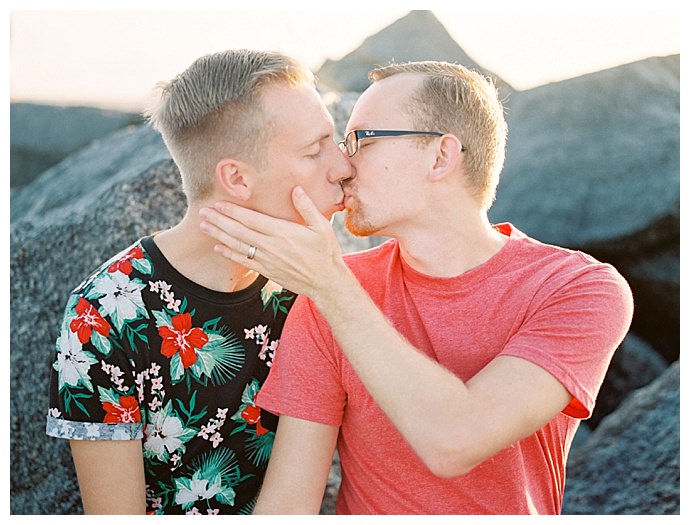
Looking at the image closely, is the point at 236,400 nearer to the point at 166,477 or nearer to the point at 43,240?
the point at 166,477

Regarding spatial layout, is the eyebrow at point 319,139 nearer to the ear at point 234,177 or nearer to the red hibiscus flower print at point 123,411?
the ear at point 234,177

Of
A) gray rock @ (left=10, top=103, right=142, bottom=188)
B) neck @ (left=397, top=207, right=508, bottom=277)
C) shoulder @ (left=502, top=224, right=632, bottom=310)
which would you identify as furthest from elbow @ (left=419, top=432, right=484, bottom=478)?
gray rock @ (left=10, top=103, right=142, bottom=188)

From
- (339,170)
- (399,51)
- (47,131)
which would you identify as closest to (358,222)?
(339,170)

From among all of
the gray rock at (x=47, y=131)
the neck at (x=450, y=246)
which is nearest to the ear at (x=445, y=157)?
the neck at (x=450, y=246)

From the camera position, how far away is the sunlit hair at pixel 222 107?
113 inches

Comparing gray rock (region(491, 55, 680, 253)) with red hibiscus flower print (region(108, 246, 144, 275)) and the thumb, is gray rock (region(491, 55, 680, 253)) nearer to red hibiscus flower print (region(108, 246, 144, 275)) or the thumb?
the thumb

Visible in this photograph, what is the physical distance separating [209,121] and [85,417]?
110cm

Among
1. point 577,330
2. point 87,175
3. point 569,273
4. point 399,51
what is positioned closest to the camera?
point 577,330

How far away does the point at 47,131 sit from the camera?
7328 millimetres

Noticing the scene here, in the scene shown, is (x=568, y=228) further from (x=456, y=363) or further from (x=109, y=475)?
(x=109, y=475)

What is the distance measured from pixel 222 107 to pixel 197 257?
54cm

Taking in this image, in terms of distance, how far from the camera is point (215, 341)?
291 cm

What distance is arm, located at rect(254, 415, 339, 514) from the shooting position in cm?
275
